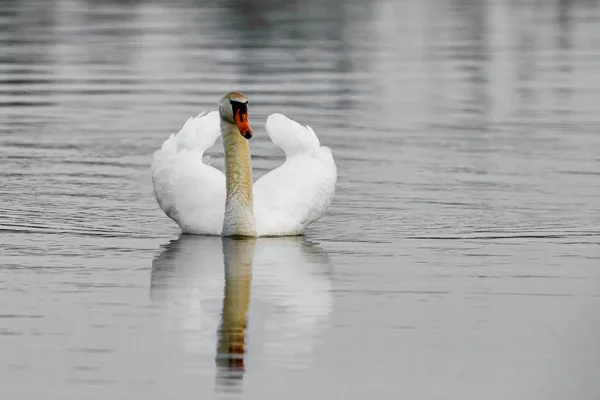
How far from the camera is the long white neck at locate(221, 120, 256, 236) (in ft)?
42.5

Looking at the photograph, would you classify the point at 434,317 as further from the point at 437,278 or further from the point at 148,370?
the point at 148,370

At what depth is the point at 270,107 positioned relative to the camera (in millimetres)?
21703

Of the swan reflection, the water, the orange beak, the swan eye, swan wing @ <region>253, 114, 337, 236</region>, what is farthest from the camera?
swan wing @ <region>253, 114, 337, 236</region>

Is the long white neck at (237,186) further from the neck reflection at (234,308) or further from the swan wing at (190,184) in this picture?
the swan wing at (190,184)

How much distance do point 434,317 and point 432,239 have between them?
289 cm

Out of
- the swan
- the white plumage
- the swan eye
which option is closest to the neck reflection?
the swan

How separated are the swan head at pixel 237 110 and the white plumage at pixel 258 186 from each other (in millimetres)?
632

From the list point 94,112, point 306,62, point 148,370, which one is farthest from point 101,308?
point 306,62

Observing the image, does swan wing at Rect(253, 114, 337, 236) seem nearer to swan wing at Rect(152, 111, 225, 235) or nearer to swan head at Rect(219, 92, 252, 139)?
swan wing at Rect(152, 111, 225, 235)

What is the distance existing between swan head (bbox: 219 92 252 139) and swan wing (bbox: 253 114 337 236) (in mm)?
653

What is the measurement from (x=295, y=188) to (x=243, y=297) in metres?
2.81

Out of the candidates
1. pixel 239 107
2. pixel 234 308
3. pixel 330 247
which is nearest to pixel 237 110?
pixel 239 107

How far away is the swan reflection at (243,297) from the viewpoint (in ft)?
30.4

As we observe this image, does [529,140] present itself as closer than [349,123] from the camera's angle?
Yes
